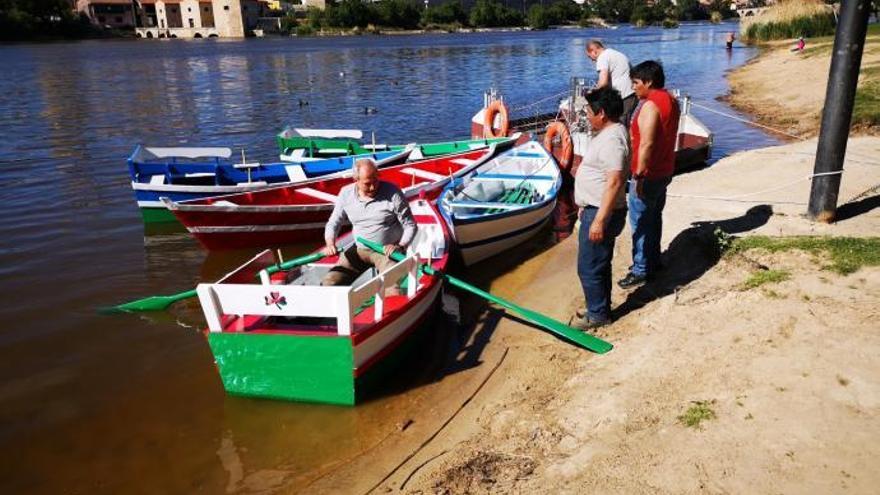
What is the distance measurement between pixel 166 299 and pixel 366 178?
9.43 ft

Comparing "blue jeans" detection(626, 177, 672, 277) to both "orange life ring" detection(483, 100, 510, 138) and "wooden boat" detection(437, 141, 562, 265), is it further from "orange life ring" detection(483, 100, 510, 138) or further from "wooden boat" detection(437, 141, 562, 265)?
"orange life ring" detection(483, 100, 510, 138)

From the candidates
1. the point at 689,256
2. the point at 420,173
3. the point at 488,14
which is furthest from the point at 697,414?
the point at 488,14

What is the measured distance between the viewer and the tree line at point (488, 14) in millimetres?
123188

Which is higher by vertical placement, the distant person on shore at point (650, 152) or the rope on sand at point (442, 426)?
the distant person on shore at point (650, 152)

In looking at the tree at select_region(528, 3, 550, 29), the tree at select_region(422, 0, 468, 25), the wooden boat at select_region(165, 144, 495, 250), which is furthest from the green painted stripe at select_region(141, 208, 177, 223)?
the tree at select_region(528, 3, 550, 29)

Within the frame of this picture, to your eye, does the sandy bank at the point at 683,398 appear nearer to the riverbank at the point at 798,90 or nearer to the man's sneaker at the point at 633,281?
the man's sneaker at the point at 633,281

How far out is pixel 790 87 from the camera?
24469 mm

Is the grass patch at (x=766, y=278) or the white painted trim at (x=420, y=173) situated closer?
the grass patch at (x=766, y=278)

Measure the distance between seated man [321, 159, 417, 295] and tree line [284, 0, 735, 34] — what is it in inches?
4865

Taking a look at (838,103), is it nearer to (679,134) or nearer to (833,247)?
(833,247)

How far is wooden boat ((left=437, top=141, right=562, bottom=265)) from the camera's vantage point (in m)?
9.16

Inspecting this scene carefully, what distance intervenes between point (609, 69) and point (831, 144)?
138 inches

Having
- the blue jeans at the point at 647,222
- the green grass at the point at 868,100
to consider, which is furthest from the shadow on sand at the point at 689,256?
the green grass at the point at 868,100

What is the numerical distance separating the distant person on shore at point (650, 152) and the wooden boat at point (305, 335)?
8.02 ft
